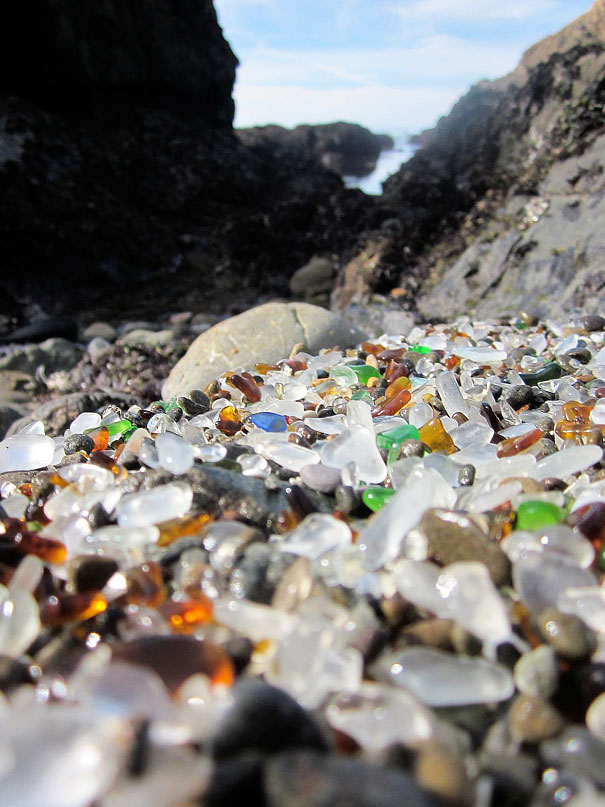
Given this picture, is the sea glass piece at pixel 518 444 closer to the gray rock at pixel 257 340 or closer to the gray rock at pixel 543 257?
the gray rock at pixel 257 340

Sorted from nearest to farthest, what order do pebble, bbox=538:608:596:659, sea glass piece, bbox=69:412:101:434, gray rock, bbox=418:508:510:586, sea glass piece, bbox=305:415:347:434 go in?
pebble, bbox=538:608:596:659 → gray rock, bbox=418:508:510:586 → sea glass piece, bbox=305:415:347:434 → sea glass piece, bbox=69:412:101:434

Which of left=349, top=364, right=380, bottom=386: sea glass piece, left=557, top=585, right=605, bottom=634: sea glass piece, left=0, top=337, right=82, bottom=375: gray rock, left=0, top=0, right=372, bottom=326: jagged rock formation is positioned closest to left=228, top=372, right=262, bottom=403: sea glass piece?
left=349, top=364, right=380, bottom=386: sea glass piece

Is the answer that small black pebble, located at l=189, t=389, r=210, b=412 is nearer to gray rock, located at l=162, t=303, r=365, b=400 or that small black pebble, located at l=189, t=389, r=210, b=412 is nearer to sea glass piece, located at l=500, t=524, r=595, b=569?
gray rock, located at l=162, t=303, r=365, b=400

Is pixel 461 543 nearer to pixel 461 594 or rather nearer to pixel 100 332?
pixel 461 594

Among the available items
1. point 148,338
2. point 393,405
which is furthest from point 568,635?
point 148,338

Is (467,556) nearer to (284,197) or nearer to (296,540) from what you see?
(296,540)

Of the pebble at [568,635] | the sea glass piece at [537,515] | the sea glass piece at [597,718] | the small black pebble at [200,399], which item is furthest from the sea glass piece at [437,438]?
the small black pebble at [200,399]

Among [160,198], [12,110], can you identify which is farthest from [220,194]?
[12,110]
